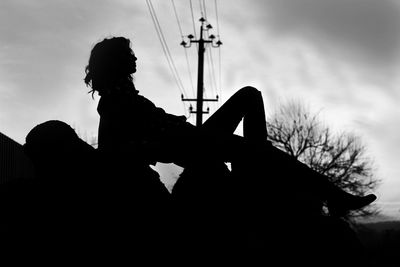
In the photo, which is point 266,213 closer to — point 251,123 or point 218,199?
point 218,199

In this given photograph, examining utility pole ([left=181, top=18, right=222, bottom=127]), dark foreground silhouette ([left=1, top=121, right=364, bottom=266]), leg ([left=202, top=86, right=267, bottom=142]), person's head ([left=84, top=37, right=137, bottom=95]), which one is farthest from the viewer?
utility pole ([left=181, top=18, right=222, bottom=127])

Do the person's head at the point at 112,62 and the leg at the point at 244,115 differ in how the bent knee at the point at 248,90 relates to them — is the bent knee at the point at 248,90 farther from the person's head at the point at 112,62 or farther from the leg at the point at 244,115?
the person's head at the point at 112,62

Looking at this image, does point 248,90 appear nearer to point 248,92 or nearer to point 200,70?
point 248,92

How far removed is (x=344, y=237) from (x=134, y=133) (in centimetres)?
137

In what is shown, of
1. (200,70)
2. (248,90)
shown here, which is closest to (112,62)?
A: (248,90)

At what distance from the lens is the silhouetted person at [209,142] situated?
2973 mm

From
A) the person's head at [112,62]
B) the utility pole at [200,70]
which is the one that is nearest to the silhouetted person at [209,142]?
the person's head at [112,62]

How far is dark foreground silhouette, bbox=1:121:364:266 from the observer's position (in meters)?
2.95

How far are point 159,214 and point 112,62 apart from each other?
103 centimetres

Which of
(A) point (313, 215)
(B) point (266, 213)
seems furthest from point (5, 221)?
(A) point (313, 215)

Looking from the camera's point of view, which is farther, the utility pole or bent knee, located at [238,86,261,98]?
the utility pole

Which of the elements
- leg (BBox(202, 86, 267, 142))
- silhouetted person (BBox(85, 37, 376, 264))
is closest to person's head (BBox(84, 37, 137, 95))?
silhouetted person (BBox(85, 37, 376, 264))

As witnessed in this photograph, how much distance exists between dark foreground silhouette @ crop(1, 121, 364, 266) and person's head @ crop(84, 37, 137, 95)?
49cm

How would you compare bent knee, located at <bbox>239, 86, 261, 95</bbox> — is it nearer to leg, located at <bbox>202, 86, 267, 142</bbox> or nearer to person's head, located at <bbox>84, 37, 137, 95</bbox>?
leg, located at <bbox>202, 86, 267, 142</bbox>
